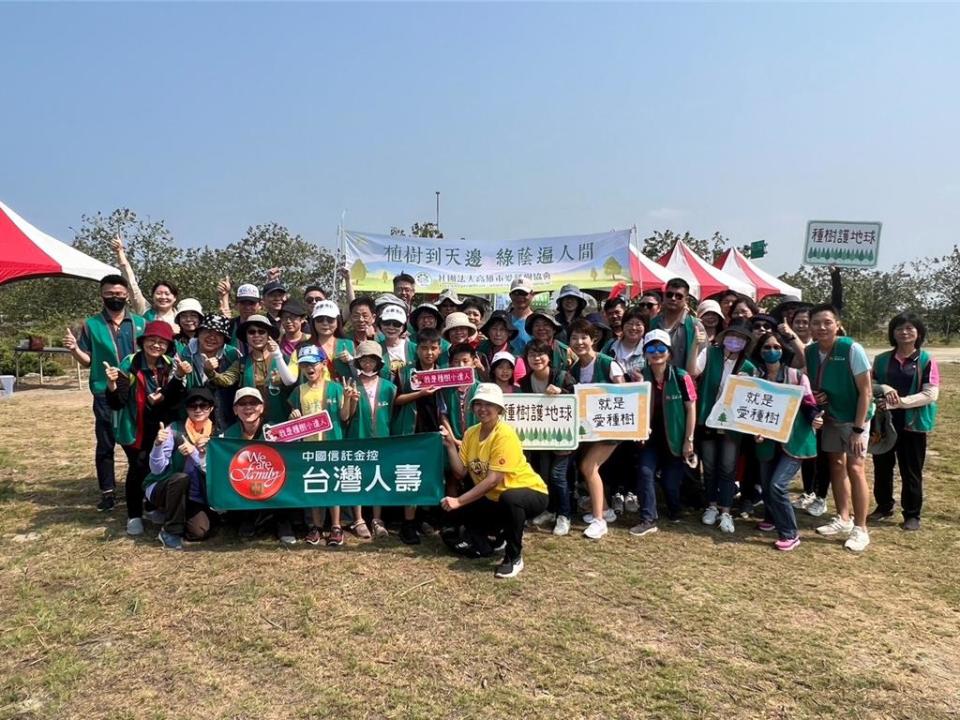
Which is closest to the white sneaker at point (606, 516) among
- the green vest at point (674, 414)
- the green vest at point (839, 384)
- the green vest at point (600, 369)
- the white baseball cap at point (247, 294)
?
the green vest at point (674, 414)

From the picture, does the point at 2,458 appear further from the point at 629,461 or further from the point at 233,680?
the point at 629,461

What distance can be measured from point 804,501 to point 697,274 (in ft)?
40.8

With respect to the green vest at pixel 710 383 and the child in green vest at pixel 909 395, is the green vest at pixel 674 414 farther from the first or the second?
the child in green vest at pixel 909 395

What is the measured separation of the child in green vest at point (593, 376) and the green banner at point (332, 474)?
4.49ft

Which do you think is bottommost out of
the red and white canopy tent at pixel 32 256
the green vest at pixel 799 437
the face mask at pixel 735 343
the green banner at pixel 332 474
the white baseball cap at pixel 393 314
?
the green banner at pixel 332 474

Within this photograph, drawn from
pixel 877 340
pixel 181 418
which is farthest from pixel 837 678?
pixel 877 340

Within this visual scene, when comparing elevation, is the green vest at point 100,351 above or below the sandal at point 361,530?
above

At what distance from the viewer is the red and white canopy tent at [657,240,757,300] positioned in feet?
56.3

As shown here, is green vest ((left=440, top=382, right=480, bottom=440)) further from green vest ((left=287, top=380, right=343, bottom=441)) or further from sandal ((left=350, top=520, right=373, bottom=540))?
sandal ((left=350, top=520, right=373, bottom=540))

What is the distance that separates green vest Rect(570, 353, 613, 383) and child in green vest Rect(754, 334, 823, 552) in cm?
131

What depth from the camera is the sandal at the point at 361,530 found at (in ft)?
16.9

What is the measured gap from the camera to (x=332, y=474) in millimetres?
4965

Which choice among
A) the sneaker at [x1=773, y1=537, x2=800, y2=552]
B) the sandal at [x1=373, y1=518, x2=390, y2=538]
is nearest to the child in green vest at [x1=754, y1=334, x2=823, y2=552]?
the sneaker at [x1=773, y1=537, x2=800, y2=552]

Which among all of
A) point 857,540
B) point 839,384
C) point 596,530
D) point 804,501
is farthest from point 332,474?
point 804,501
